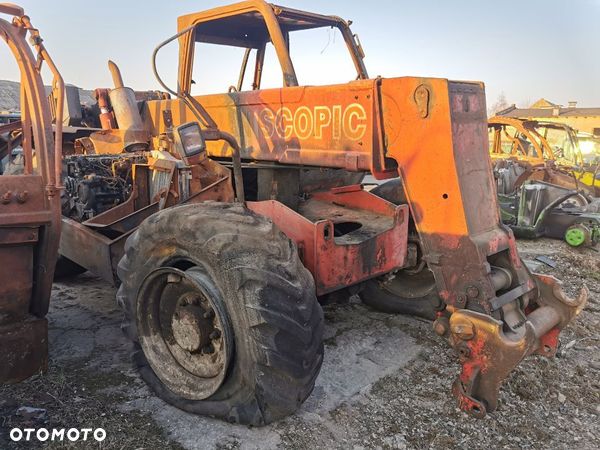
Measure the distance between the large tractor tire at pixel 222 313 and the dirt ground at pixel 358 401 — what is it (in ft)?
0.61

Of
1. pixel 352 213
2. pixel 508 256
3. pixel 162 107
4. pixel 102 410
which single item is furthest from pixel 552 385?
pixel 162 107

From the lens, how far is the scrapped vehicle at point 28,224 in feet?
10.3

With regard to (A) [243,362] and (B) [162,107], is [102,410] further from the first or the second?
(B) [162,107]

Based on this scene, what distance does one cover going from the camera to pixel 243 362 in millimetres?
2785

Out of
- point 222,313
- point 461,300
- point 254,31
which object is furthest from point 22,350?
point 254,31

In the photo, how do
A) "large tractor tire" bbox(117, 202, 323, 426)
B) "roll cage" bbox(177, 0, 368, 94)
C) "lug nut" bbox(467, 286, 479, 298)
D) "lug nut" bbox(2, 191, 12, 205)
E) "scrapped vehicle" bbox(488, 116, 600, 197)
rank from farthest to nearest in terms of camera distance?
1. "scrapped vehicle" bbox(488, 116, 600, 197)
2. "roll cage" bbox(177, 0, 368, 94)
3. "lug nut" bbox(2, 191, 12, 205)
4. "lug nut" bbox(467, 286, 479, 298)
5. "large tractor tire" bbox(117, 202, 323, 426)

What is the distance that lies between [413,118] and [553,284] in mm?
1448

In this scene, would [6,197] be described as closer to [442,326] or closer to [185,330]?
[185,330]

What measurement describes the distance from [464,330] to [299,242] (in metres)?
1.05

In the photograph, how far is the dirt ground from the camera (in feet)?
9.42

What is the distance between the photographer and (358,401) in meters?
3.28

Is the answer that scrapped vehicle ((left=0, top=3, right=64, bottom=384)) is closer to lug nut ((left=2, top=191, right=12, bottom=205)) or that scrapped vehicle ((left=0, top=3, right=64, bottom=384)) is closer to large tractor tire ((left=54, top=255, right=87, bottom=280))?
lug nut ((left=2, top=191, right=12, bottom=205))

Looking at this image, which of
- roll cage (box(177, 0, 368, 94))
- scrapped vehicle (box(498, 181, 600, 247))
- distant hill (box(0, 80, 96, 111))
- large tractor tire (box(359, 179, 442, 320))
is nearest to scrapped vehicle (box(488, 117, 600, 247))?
scrapped vehicle (box(498, 181, 600, 247))

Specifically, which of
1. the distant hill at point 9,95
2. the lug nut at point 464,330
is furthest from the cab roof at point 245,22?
the distant hill at point 9,95
